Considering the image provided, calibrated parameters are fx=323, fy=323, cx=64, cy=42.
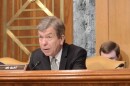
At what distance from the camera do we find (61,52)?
2.53 metres

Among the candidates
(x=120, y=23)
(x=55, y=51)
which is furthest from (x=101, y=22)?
(x=55, y=51)

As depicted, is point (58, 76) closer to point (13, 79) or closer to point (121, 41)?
point (13, 79)

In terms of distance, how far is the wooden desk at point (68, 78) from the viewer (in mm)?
1453

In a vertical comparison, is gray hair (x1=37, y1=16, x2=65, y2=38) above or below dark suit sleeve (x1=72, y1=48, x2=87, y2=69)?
above

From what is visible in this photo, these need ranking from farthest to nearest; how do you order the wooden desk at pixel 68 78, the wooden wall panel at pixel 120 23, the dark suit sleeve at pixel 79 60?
the wooden wall panel at pixel 120 23
the dark suit sleeve at pixel 79 60
the wooden desk at pixel 68 78

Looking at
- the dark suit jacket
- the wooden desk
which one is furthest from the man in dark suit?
the wooden desk

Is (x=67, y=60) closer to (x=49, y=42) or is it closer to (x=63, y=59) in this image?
(x=63, y=59)

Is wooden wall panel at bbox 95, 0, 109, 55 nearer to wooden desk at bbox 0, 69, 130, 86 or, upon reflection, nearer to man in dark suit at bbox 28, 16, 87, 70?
man in dark suit at bbox 28, 16, 87, 70

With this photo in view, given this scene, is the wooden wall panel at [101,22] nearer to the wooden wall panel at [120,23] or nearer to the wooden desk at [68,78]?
the wooden wall panel at [120,23]

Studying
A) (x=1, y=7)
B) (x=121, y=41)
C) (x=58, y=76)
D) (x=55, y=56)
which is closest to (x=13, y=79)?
(x=58, y=76)

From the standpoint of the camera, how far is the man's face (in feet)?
8.01

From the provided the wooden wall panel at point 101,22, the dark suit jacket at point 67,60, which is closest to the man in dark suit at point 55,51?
the dark suit jacket at point 67,60

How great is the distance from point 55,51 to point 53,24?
21 cm

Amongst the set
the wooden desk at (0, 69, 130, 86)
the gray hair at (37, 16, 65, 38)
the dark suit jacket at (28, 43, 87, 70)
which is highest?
the gray hair at (37, 16, 65, 38)
